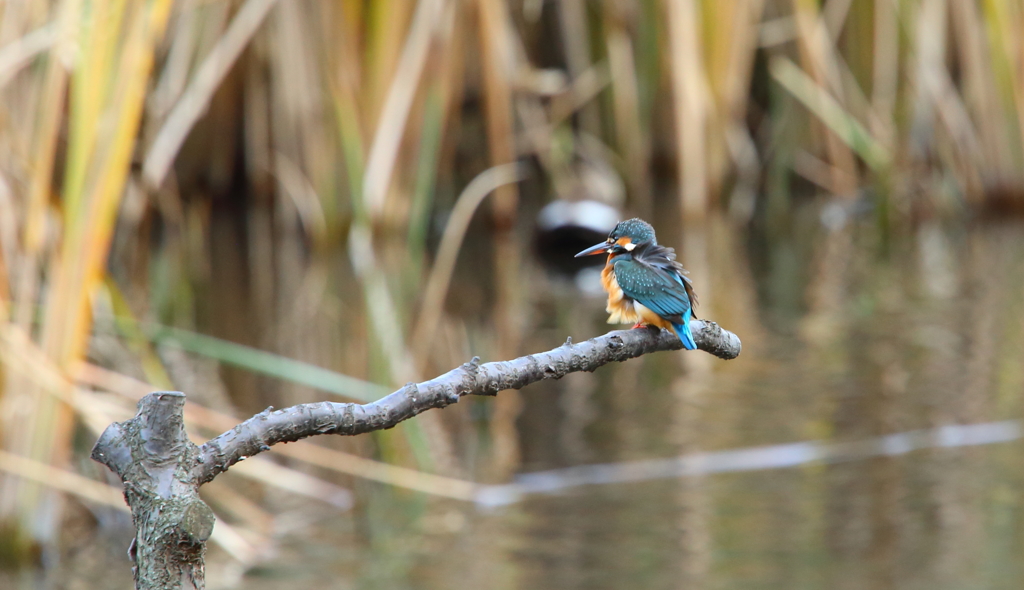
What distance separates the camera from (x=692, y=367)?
5449mm

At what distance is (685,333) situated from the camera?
4.43 feet

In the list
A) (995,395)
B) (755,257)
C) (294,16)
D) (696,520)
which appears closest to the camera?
(696,520)

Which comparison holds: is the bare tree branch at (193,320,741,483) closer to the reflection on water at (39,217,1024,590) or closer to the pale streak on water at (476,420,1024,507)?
the reflection on water at (39,217,1024,590)

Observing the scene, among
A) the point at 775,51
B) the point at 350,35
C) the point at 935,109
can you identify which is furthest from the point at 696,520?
the point at 775,51

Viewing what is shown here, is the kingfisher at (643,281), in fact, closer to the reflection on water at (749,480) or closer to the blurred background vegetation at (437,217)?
the blurred background vegetation at (437,217)

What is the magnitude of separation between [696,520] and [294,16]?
15.5 feet

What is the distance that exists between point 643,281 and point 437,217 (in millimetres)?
7913

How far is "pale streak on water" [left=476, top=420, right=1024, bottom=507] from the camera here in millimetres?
3953

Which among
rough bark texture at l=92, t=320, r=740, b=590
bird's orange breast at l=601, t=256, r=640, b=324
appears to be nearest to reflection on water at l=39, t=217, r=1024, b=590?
bird's orange breast at l=601, t=256, r=640, b=324

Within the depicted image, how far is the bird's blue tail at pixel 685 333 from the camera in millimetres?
1293

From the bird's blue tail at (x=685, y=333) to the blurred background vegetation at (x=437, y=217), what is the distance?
68.4 inches

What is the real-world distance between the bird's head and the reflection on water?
6.17ft

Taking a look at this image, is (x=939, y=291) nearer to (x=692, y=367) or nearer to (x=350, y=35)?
(x=692, y=367)

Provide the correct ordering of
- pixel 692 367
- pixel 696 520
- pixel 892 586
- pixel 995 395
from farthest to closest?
pixel 692 367 → pixel 995 395 → pixel 696 520 → pixel 892 586
